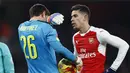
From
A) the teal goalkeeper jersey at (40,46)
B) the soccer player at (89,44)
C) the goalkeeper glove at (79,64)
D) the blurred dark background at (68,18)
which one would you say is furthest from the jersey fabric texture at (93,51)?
the blurred dark background at (68,18)

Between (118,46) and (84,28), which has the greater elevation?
(84,28)

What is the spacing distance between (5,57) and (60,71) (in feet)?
2.49

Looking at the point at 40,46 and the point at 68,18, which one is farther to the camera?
the point at 68,18

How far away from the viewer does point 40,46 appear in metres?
6.70

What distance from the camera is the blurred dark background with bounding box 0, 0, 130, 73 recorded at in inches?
488

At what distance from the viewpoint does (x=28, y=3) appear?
12.4 m

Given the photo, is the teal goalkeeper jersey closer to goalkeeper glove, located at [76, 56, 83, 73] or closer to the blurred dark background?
goalkeeper glove, located at [76, 56, 83, 73]

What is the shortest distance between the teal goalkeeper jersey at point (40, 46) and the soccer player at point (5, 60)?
0.24 meters

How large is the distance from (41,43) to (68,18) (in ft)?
18.7

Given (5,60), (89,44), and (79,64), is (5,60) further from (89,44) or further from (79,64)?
(89,44)

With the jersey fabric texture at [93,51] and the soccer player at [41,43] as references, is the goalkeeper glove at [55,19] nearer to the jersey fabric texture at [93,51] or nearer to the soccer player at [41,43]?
the soccer player at [41,43]

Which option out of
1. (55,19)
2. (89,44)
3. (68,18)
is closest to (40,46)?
(55,19)

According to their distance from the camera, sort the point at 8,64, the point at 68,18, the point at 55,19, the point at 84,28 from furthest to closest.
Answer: the point at 68,18
the point at 84,28
the point at 8,64
the point at 55,19

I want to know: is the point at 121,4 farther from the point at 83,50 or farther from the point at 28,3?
the point at 83,50
